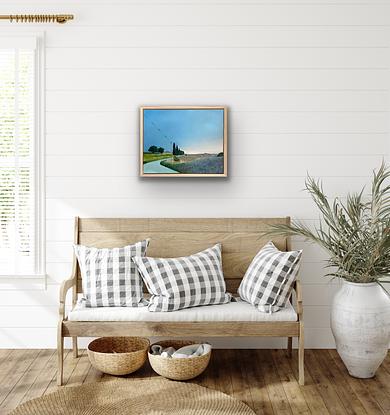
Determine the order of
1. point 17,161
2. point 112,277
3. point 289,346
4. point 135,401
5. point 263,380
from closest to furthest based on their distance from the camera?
Result: point 135,401 → point 263,380 → point 112,277 → point 289,346 → point 17,161

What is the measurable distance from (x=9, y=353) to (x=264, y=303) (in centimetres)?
185

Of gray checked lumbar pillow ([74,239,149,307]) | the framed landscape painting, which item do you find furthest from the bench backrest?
the framed landscape painting

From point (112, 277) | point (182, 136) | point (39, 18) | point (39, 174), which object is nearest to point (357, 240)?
point (182, 136)

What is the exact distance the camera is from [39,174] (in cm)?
423

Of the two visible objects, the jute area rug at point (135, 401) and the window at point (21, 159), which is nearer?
the jute area rug at point (135, 401)

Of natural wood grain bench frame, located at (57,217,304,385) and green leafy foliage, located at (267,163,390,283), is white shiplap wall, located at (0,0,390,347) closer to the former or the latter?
natural wood grain bench frame, located at (57,217,304,385)

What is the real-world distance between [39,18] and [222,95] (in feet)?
4.47

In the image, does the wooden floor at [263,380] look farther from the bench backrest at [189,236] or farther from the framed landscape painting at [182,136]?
the framed landscape painting at [182,136]

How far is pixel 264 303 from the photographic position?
3.64 metres

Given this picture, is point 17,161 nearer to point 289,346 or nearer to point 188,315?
point 188,315

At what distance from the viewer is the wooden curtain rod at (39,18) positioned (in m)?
4.13

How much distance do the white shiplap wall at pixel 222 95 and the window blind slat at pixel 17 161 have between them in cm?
14

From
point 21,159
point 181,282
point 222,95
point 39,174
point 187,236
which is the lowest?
point 181,282

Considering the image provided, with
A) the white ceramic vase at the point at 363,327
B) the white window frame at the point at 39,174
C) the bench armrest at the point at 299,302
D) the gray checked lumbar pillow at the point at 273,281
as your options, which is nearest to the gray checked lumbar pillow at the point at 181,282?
the gray checked lumbar pillow at the point at 273,281
